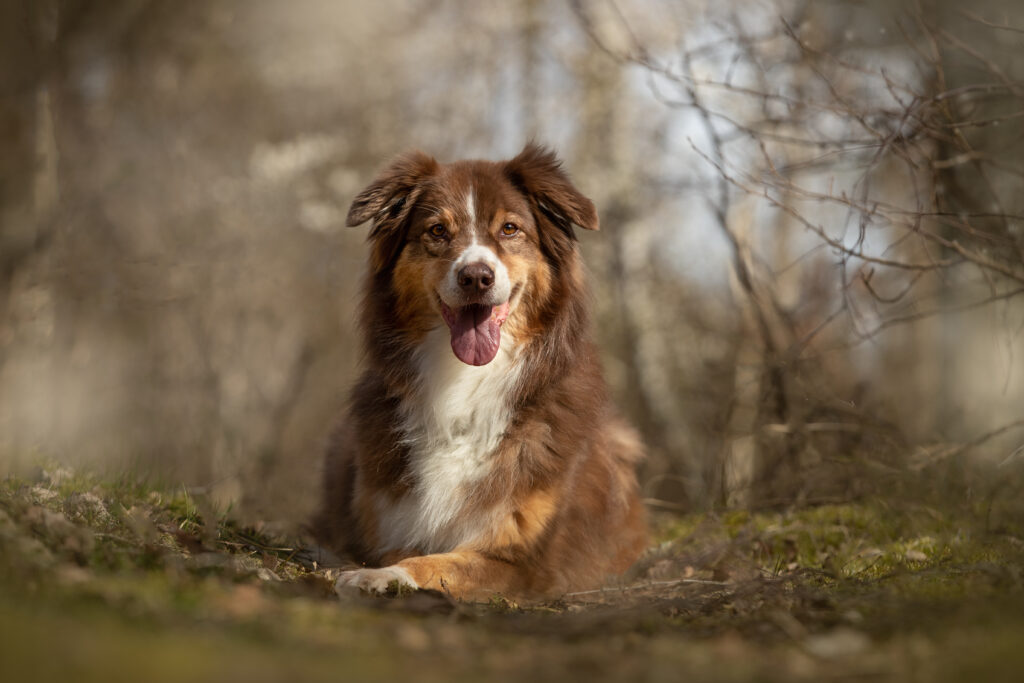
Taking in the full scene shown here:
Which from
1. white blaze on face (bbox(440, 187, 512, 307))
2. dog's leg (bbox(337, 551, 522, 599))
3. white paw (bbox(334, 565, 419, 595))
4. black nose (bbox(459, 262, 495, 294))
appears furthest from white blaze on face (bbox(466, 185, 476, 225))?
white paw (bbox(334, 565, 419, 595))

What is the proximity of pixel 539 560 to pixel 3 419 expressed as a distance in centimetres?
982

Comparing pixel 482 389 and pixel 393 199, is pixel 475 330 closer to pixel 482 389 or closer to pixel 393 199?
pixel 482 389

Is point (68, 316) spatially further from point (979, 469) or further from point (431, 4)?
point (979, 469)

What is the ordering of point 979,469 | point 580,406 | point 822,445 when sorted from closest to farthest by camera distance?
point 580,406 → point 979,469 → point 822,445

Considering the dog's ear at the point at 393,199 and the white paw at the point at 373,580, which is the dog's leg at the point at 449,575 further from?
the dog's ear at the point at 393,199

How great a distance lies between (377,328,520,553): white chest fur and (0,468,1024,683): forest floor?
0.58 metres

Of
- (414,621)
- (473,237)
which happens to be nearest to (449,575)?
(414,621)

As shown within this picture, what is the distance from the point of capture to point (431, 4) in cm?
1523

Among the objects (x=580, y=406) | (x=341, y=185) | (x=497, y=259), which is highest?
(x=341, y=185)

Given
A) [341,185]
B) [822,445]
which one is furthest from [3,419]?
[822,445]

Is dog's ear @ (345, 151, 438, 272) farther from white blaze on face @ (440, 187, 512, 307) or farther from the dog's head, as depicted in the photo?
white blaze on face @ (440, 187, 512, 307)

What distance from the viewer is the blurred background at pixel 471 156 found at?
301 inches

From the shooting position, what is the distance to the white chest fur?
16.0ft

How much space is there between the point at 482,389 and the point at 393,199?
4.61 ft
